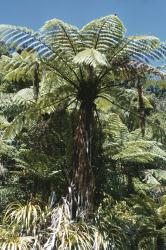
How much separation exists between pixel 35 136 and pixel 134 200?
2496 mm

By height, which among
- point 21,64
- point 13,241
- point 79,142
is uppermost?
point 21,64

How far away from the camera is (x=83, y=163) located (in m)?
7.26

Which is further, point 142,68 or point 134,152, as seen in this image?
point 134,152

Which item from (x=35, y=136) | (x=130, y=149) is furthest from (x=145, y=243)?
(x=35, y=136)

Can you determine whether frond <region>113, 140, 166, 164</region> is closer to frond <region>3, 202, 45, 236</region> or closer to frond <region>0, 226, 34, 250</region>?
frond <region>3, 202, 45, 236</region>

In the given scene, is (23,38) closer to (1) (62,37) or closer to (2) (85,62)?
(1) (62,37)

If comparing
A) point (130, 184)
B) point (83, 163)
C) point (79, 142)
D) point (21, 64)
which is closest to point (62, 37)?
point (21, 64)

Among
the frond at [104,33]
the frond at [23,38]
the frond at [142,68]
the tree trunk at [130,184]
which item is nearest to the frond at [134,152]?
the tree trunk at [130,184]

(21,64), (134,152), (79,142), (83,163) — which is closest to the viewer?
(83,163)

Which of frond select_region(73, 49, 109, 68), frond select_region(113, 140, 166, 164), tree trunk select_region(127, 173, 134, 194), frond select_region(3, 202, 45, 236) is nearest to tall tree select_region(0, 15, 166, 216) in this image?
frond select_region(73, 49, 109, 68)

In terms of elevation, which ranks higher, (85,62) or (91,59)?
(85,62)

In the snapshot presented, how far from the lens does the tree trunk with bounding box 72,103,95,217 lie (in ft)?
23.6

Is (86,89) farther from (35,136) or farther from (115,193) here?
(115,193)

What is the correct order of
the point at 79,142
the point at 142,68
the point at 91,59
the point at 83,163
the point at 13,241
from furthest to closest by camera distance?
the point at 79,142
the point at 83,163
the point at 142,68
the point at 13,241
the point at 91,59
